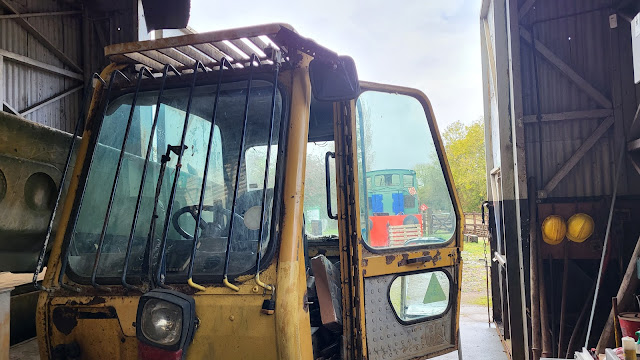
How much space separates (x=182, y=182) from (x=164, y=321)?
2.55 ft

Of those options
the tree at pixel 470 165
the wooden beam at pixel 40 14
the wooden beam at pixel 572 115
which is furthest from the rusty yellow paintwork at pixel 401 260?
the tree at pixel 470 165

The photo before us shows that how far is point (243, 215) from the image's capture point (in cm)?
210

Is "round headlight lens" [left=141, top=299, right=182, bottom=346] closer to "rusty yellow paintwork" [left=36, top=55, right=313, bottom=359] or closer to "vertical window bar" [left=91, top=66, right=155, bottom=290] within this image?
"rusty yellow paintwork" [left=36, top=55, right=313, bottom=359]

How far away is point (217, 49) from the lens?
2.26m

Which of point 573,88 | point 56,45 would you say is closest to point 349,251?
point 573,88

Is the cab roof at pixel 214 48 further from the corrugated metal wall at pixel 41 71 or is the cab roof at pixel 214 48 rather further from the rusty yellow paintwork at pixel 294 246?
the corrugated metal wall at pixel 41 71

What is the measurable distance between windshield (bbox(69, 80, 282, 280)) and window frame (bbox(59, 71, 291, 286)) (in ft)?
0.09

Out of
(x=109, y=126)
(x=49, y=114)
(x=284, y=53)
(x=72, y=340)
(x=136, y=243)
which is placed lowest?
(x=72, y=340)

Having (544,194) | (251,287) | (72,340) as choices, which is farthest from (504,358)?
(72,340)

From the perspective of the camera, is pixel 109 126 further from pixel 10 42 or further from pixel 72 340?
pixel 10 42

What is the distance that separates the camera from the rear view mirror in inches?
81.2

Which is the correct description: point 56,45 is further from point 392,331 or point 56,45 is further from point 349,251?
point 392,331

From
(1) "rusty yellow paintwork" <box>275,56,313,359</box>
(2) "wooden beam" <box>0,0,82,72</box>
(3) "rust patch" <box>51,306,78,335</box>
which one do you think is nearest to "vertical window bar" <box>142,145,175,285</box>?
(3) "rust patch" <box>51,306,78,335</box>

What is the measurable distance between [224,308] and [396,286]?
50.9 inches
